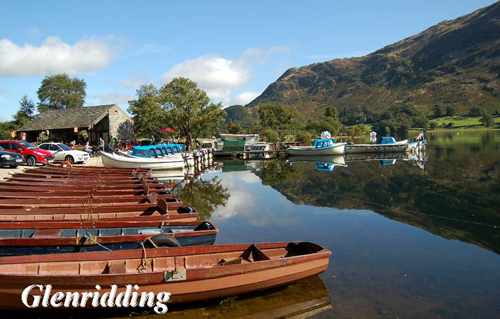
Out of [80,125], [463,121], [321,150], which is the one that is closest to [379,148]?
[321,150]

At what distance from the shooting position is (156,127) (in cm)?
5156

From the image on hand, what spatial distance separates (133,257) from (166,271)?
1.08 metres

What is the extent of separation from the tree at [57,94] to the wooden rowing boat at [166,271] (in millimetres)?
84573

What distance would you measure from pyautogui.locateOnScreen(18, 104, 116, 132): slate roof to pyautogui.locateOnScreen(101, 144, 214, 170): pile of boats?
49.4 ft

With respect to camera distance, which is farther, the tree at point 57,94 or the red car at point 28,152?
the tree at point 57,94

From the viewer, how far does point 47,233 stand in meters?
8.49

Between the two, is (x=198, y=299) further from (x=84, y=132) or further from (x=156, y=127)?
(x=156, y=127)

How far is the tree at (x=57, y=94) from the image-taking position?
8150 cm

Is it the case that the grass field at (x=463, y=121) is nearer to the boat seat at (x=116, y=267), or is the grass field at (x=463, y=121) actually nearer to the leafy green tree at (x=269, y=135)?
the leafy green tree at (x=269, y=135)

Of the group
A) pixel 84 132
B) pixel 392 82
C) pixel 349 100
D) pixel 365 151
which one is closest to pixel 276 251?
pixel 84 132

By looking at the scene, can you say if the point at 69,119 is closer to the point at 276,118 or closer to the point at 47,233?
the point at 276,118

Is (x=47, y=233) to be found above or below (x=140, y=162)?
below

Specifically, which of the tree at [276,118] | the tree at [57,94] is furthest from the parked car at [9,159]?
the tree at [57,94]

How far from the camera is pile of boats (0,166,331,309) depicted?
245 inches
